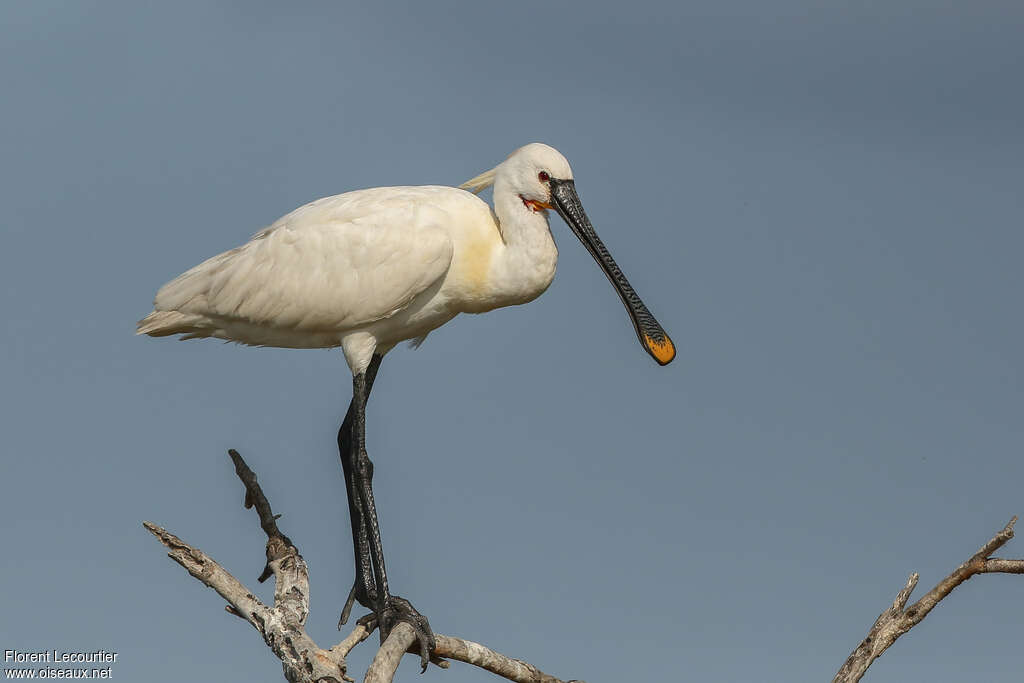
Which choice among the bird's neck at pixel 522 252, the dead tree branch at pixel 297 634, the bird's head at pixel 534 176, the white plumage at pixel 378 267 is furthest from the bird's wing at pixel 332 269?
the dead tree branch at pixel 297 634

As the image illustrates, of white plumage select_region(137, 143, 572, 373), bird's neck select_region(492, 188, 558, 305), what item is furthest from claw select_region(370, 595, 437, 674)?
bird's neck select_region(492, 188, 558, 305)

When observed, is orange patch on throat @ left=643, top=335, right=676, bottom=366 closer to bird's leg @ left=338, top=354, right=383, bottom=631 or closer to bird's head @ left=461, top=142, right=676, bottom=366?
bird's head @ left=461, top=142, right=676, bottom=366

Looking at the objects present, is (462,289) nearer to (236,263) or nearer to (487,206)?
(487,206)

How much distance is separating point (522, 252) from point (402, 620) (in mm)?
3511

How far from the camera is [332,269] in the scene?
13211 mm

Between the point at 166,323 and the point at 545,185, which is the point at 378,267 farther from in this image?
the point at 166,323

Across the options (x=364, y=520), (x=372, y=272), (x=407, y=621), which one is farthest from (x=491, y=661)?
(x=372, y=272)

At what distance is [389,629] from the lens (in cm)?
1248

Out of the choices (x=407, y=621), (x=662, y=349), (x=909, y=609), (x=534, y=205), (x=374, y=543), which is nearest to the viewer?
(x=909, y=609)

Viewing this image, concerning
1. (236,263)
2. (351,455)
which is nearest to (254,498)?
(351,455)

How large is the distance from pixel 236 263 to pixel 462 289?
216 centimetres

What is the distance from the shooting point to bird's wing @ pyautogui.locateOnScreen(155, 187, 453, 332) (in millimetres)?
13016

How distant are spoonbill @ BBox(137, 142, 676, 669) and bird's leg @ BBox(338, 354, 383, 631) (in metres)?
0.02

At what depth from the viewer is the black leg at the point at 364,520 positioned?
1269cm
